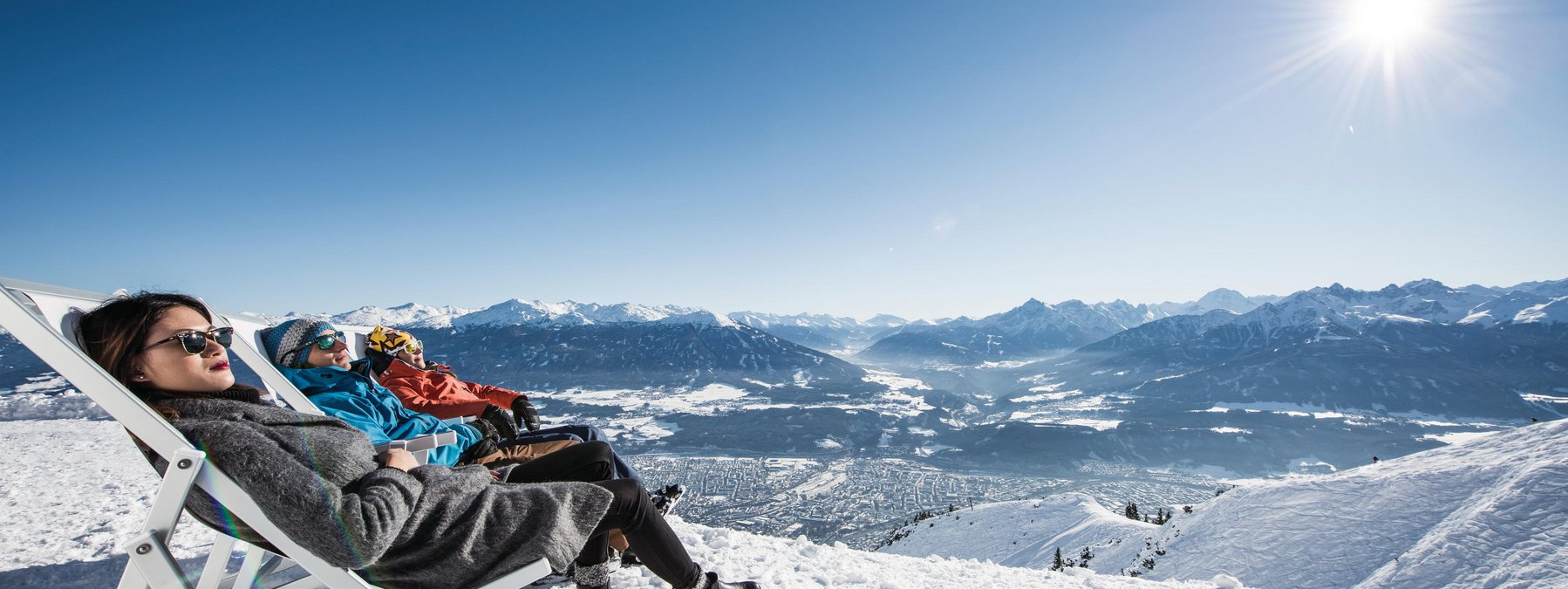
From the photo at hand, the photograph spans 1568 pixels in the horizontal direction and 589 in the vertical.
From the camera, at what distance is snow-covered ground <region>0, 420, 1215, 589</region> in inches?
174

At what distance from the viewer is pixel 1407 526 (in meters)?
8.31

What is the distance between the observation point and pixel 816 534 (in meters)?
88.2

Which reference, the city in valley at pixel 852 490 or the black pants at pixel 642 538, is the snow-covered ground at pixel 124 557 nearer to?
the black pants at pixel 642 538

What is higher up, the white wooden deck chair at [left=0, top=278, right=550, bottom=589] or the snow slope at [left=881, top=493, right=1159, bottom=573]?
the white wooden deck chair at [left=0, top=278, right=550, bottom=589]

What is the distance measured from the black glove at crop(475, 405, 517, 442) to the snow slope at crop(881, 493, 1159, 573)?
39.0 feet

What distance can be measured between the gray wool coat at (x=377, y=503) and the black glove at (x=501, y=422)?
2542 millimetres

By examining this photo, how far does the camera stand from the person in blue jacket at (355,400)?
14.4ft

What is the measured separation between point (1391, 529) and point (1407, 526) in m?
0.26

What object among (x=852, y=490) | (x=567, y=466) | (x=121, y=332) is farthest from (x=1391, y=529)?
(x=852, y=490)

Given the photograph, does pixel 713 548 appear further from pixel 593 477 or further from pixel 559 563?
pixel 559 563

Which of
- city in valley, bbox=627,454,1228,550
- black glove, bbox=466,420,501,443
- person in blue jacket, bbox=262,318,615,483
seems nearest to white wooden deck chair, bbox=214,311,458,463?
person in blue jacket, bbox=262,318,615,483

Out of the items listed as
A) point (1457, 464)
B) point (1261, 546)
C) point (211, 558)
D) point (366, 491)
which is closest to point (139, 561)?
point (211, 558)

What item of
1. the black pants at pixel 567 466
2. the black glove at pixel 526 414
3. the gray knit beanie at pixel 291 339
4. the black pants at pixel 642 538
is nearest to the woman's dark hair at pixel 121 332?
the black pants at pixel 567 466

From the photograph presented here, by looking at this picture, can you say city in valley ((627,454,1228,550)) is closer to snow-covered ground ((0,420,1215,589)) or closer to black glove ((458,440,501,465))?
snow-covered ground ((0,420,1215,589))
